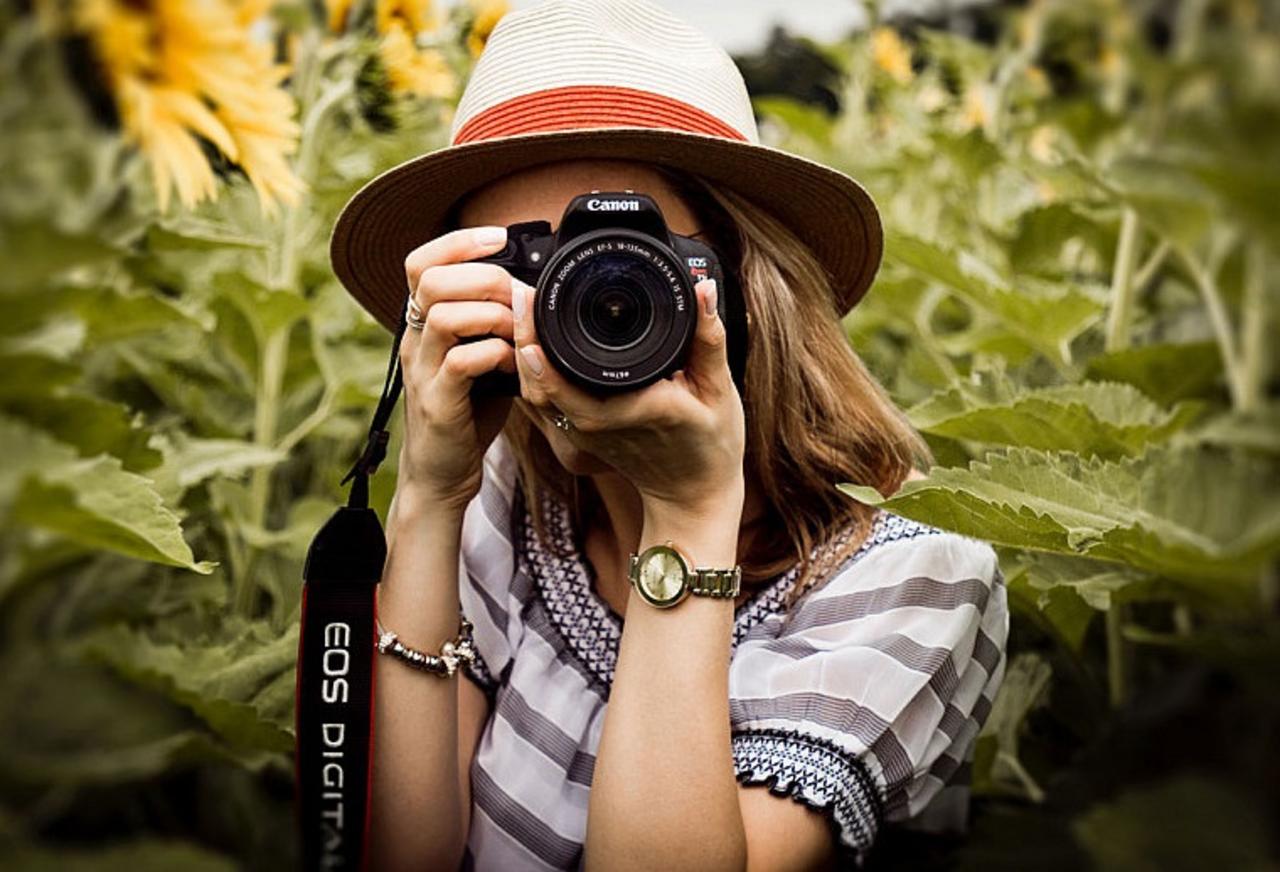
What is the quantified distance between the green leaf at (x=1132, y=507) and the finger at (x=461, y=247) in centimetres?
45

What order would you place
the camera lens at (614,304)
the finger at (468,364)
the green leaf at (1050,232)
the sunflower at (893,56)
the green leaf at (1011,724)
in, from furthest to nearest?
the sunflower at (893,56) → the green leaf at (1050,232) → the green leaf at (1011,724) → the finger at (468,364) → the camera lens at (614,304)

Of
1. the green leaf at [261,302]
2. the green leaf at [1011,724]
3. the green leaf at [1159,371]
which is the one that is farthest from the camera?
the green leaf at [261,302]

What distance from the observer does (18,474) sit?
0.50m

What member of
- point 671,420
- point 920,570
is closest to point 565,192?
point 671,420

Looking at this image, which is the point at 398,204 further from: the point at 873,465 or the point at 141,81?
the point at 141,81

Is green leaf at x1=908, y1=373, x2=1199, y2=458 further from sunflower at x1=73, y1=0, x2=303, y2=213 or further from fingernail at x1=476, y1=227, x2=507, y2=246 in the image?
sunflower at x1=73, y1=0, x2=303, y2=213

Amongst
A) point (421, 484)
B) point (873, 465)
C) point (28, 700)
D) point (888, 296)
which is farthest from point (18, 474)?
point (888, 296)

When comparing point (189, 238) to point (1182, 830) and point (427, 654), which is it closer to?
point (427, 654)

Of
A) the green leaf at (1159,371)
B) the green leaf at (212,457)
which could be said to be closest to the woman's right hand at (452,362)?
the green leaf at (212,457)

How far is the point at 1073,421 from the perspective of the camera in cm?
120

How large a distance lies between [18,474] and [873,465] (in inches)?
42.3

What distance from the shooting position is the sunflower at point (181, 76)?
511mm

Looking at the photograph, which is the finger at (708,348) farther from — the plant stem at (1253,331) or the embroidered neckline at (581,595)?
the plant stem at (1253,331)

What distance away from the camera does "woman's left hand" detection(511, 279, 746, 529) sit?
3.78ft
